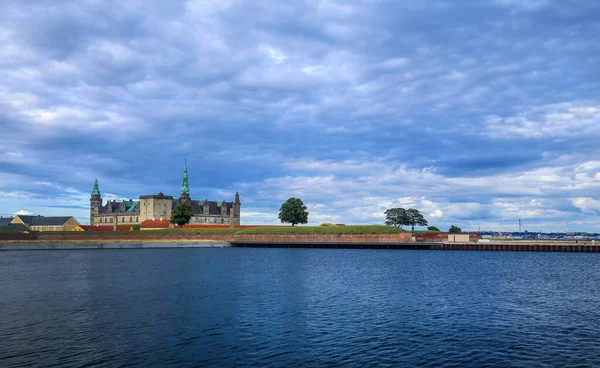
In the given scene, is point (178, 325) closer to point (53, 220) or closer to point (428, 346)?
point (428, 346)

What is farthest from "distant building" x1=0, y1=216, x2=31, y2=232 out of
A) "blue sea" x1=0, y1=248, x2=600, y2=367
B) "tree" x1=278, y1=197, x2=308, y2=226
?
"blue sea" x1=0, y1=248, x2=600, y2=367

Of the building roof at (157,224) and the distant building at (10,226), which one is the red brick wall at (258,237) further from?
the distant building at (10,226)

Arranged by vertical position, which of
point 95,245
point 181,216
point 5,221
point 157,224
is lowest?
point 95,245

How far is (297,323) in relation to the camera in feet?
Answer: 94.1

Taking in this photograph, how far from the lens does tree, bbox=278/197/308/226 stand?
163125 millimetres

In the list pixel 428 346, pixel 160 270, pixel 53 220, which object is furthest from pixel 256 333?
pixel 53 220

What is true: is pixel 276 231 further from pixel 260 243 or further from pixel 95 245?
pixel 95 245

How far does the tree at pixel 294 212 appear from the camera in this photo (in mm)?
163125

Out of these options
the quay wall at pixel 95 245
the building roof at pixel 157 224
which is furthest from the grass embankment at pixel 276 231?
the building roof at pixel 157 224

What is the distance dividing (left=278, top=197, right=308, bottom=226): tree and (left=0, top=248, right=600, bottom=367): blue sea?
366ft

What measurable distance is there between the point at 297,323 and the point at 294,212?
134 metres

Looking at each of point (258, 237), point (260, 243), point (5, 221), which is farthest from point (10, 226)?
point (260, 243)

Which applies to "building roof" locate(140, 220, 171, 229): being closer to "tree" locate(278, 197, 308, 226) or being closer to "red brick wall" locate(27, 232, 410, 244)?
"red brick wall" locate(27, 232, 410, 244)

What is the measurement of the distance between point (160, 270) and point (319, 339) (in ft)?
139
